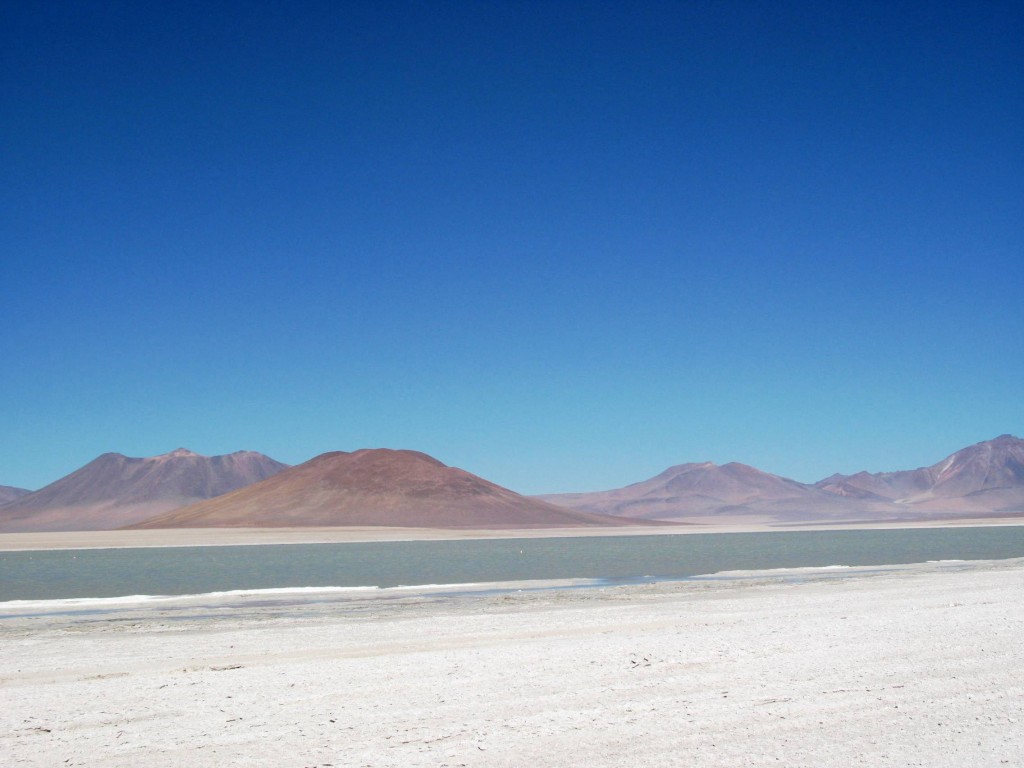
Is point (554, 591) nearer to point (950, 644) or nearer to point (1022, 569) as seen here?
point (950, 644)

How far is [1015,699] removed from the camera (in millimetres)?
8656

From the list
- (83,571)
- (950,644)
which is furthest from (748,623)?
(83,571)

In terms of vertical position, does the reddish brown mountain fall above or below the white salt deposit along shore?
above

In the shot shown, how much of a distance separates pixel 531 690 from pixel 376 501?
141m

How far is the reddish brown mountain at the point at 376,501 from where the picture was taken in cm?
13875

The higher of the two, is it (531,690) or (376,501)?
(376,501)

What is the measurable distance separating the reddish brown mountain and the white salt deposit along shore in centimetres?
12056

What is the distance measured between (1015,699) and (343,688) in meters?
6.43

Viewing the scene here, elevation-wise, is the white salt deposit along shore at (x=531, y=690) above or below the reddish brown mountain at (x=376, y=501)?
below

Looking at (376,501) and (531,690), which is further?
(376,501)

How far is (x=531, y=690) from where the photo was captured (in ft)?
30.4

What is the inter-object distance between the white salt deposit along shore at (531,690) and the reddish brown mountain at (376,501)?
120562 millimetres

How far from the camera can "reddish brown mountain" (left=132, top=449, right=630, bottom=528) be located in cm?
13875

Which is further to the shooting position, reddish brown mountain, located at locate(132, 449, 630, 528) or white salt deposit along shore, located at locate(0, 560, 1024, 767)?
reddish brown mountain, located at locate(132, 449, 630, 528)
